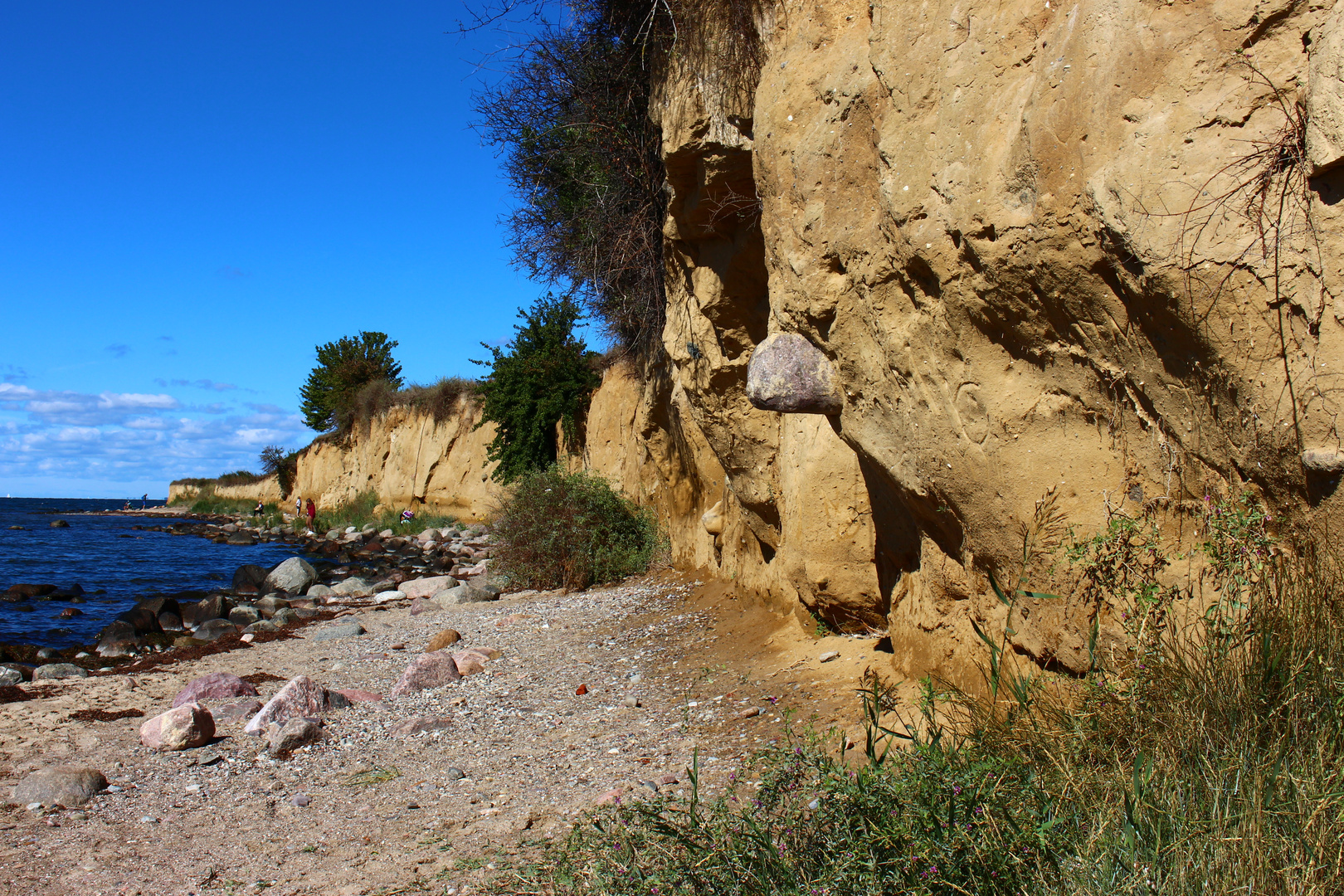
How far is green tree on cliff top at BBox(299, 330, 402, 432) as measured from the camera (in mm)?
34219

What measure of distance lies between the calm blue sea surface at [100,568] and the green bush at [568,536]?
598 cm

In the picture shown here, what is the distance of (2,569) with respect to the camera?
66.7 ft

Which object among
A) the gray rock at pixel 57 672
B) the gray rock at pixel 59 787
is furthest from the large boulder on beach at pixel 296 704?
the gray rock at pixel 57 672

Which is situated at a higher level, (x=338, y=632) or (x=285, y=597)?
(x=285, y=597)

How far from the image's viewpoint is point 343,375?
34281 mm

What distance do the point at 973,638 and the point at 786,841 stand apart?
8.40 ft

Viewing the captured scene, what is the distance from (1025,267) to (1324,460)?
4.86 ft

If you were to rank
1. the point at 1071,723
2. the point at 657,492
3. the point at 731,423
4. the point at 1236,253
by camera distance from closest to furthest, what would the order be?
the point at 1236,253
the point at 1071,723
the point at 731,423
the point at 657,492

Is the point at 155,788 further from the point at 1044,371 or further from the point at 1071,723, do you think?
the point at 1044,371

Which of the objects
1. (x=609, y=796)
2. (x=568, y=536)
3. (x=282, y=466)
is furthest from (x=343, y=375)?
(x=609, y=796)

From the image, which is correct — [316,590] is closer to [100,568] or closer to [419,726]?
[100,568]

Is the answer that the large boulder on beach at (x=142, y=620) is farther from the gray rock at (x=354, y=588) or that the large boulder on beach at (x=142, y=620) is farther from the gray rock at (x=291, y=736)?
the gray rock at (x=291, y=736)

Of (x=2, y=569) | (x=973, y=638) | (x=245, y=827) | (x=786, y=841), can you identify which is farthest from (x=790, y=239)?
(x=2, y=569)

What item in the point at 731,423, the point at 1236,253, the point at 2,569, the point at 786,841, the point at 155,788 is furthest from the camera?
the point at 2,569
